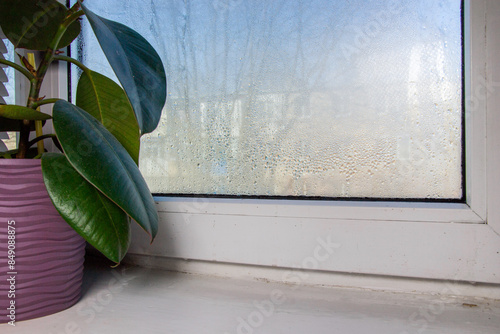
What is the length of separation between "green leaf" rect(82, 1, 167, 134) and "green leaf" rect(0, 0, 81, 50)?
15 centimetres

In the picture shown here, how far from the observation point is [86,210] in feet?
1.22

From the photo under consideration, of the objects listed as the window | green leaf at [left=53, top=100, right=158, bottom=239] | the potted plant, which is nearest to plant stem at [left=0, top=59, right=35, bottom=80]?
the potted plant

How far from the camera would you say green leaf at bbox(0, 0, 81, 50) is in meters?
0.46

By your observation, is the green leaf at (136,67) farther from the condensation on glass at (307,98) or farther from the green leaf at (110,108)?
the condensation on glass at (307,98)

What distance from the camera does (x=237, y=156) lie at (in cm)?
65

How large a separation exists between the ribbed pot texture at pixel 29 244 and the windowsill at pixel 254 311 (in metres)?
0.03

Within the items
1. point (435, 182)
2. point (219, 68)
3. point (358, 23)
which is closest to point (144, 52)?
point (219, 68)

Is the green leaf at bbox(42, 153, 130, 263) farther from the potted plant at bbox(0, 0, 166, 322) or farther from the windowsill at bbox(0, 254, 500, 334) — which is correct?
the windowsill at bbox(0, 254, 500, 334)

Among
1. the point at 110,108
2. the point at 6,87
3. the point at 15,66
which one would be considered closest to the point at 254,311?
the point at 110,108

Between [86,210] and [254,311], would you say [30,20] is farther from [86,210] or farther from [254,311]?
[254,311]

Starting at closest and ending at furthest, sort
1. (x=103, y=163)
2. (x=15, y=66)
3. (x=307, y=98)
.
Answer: (x=103, y=163)
(x=15, y=66)
(x=307, y=98)

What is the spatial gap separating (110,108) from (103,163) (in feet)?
0.65

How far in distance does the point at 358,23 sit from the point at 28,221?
61cm

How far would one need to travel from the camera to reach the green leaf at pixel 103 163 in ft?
1.08
